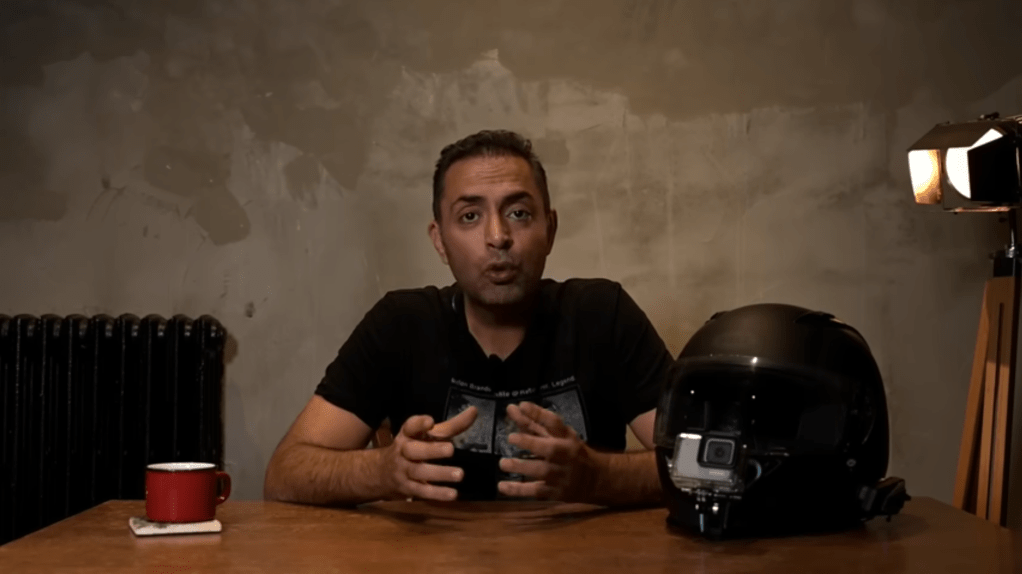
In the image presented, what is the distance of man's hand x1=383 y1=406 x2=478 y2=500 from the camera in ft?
4.55

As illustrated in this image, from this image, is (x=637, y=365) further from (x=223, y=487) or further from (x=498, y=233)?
(x=223, y=487)

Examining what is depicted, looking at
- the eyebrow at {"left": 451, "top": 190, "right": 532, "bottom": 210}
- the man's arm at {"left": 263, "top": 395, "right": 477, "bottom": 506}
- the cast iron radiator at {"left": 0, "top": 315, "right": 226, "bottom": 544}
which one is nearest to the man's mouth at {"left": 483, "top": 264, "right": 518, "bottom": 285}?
the eyebrow at {"left": 451, "top": 190, "right": 532, "bottom": 210}

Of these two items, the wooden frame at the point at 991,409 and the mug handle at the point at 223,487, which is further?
the wooden frame at the point at 991,409

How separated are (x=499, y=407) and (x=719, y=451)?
69 centimetres

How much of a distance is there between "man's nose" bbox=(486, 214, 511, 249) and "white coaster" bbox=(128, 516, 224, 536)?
798 mm

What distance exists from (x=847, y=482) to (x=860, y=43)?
201 cm

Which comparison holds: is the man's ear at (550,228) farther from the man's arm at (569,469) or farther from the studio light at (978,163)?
the studio light at (978,163)

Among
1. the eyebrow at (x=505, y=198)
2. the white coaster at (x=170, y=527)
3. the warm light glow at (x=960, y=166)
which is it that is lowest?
the white coaster at (x=170, y=527)

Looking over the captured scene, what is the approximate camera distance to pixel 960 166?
85.9 inches

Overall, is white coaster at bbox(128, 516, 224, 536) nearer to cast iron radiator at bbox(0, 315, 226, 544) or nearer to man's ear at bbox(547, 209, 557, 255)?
man's ear at bbox(547, 209, 557, 255)

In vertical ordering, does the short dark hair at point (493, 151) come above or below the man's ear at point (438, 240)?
above

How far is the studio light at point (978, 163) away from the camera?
2107 millimetres

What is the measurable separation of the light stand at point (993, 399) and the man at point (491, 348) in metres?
0.76

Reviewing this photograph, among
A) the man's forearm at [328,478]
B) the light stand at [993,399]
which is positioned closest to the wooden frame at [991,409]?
the light stand at [993,399]
